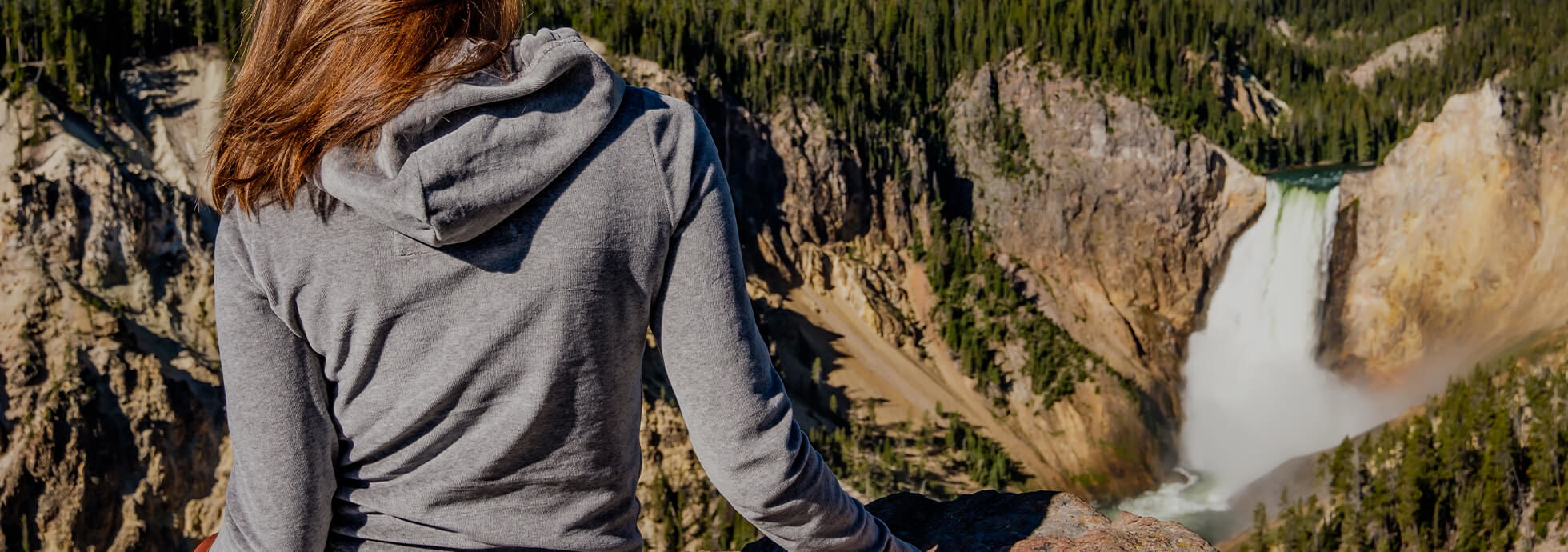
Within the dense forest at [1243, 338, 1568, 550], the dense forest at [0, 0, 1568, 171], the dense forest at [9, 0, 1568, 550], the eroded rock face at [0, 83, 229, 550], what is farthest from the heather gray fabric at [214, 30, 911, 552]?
the dense forest at [0, 0, 1568, 171]

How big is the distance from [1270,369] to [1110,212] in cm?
1037

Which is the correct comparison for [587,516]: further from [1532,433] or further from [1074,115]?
[1074,115]

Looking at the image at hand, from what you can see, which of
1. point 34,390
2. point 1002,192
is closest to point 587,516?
point 34,390

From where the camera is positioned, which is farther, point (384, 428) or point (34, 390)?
point (34, 390)

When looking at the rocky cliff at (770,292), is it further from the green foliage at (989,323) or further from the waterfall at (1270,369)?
the waterfall at (1270,369)

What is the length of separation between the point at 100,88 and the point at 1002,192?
3865 cm

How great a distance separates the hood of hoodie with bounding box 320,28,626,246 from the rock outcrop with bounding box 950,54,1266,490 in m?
51.3

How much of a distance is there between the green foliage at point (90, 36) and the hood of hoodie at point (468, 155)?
34538 mm

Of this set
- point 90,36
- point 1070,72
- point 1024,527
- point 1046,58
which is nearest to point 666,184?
point 1024,527

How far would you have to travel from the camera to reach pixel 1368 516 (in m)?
34.0

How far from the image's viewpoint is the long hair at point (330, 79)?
1712 millimetres

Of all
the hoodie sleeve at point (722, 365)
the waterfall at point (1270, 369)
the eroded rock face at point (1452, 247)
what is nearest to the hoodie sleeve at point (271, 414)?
→ the hoodie sleeve at point (722, 365)

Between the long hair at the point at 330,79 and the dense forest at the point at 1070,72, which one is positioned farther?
the dense forest at the point at 1070,72

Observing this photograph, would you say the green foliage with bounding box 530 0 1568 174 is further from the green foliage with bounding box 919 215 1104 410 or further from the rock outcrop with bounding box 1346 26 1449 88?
the green foliage with bounding box 919 215 1104 410
